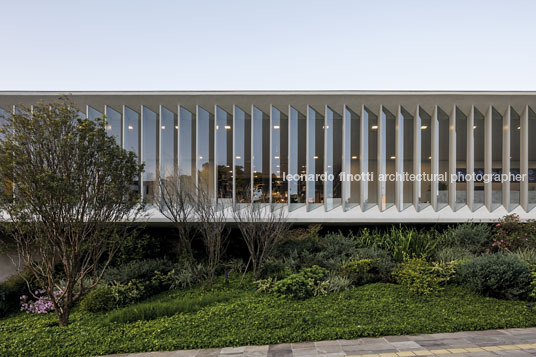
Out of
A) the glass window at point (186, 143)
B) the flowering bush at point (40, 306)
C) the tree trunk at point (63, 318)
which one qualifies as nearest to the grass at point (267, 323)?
the tree trunk at point (63, 318)

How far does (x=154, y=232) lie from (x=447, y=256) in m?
11.2

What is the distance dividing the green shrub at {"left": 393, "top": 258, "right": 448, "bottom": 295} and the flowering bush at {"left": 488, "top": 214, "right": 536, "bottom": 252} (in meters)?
3.75

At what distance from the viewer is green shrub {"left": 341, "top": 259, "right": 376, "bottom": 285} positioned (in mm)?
7730

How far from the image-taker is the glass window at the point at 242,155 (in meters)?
11.8

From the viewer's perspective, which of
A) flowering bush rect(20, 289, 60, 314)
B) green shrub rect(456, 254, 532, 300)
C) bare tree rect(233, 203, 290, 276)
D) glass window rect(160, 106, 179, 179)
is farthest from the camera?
glass window rect(160, 106, 179, 179)

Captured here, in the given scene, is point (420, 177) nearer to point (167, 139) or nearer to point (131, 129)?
point (167, 139)

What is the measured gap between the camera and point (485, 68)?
46.4ft

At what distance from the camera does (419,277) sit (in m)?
6.77

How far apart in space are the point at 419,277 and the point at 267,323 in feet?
13.3

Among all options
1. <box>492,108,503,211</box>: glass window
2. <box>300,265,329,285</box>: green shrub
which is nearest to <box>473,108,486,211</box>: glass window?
<box>492,108,503,211</box>: glass window

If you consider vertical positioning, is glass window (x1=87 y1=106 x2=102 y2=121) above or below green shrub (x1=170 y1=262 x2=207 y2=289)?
above


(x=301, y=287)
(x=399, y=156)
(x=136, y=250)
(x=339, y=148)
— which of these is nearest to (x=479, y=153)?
(x=399, y=156)

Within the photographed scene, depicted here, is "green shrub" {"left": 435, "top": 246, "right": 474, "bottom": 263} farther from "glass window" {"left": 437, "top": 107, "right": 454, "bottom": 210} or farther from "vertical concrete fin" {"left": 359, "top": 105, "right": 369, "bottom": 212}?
"vertical concrete fin" {"left": 359, "top": 105, "right": 369, "bottom": 212}

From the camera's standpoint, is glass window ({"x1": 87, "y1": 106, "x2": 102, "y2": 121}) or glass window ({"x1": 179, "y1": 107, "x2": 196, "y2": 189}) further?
glass window ({"x1": 179, "y1": 107, "x2": 196, "y2": 189})
